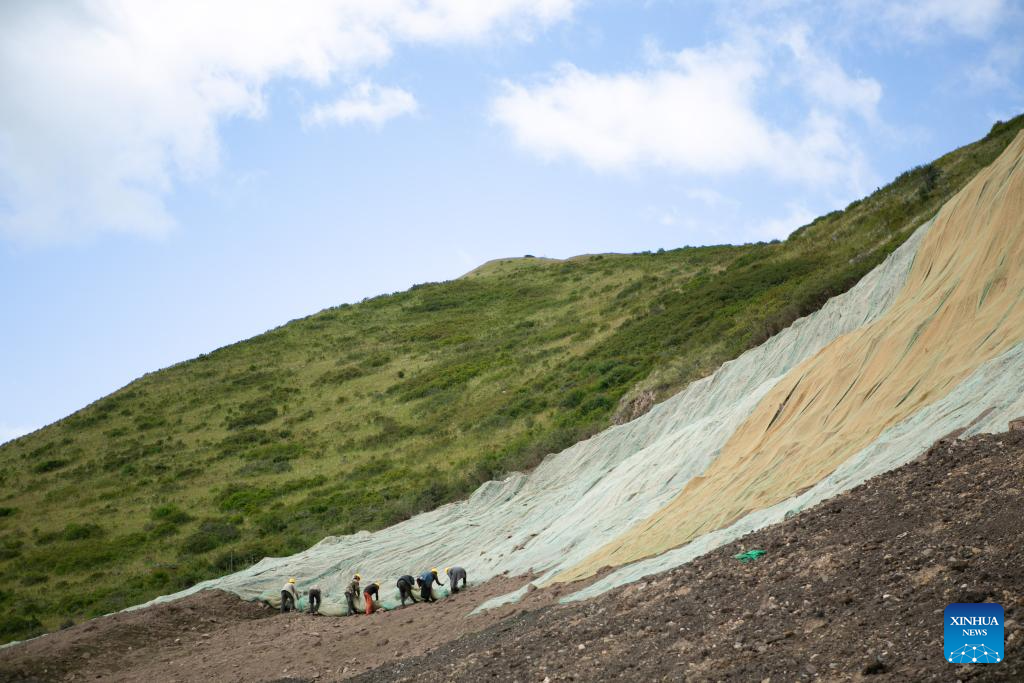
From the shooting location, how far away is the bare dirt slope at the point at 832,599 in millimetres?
7906

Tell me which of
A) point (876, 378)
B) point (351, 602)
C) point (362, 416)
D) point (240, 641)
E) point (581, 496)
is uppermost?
point (362, 416)

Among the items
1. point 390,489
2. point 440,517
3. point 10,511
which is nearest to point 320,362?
point 10,511

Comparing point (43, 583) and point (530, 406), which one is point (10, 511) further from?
point (530, 406)

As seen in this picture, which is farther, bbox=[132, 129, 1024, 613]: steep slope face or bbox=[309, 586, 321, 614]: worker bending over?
bbox=[309, 586, 321, 614]: worker bending over

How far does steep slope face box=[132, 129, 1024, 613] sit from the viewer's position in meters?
15.2

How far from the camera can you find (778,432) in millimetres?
19469

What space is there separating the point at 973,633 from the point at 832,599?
6.92 feet

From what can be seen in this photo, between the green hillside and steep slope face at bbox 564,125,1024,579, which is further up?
the green hillside

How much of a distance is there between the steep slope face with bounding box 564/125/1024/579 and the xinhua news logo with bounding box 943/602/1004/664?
7613mm

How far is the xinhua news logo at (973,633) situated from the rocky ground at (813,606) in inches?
3.9

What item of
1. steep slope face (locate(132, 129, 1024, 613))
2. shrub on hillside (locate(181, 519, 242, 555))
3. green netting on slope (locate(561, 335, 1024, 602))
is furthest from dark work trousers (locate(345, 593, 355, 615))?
shrub on hillside (locate(181, 519, 242, 555))

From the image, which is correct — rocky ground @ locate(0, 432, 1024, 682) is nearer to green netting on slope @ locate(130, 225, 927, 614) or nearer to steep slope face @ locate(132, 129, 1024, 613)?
steep slope face @ locate(132, 129, 1024, 613)

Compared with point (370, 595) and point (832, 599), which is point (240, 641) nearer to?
point (370, 595)

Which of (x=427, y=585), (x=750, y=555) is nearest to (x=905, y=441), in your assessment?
(x=750, y=555)
